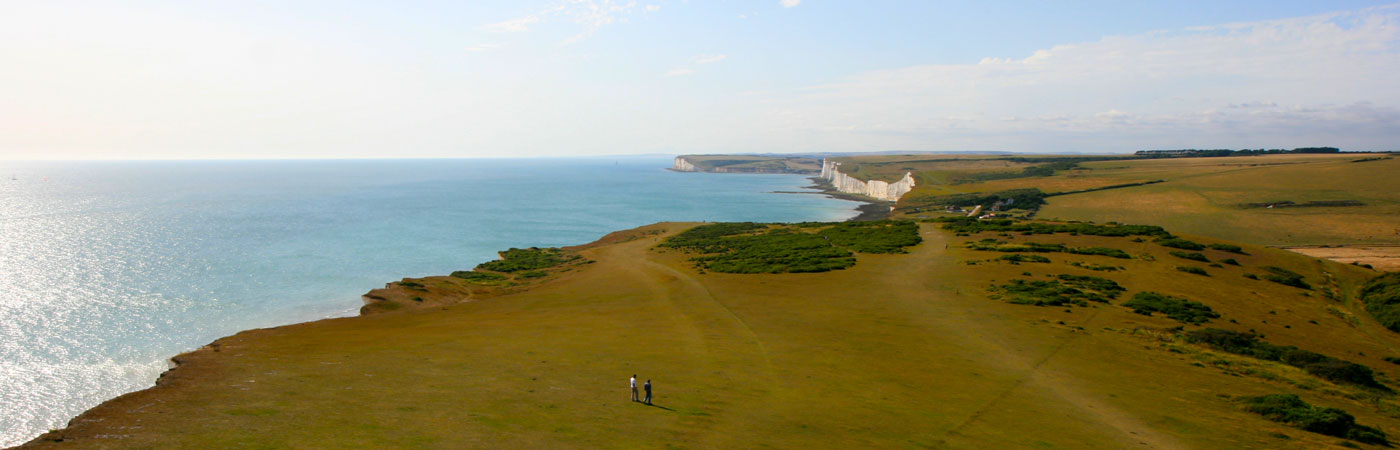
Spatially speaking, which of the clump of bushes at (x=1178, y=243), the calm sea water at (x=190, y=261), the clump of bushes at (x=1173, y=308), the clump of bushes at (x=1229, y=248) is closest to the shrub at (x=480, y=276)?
the calm sea water at (x=190, y=261)

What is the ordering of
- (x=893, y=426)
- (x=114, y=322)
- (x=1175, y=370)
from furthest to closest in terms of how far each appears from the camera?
(x=114, y=322), (x=1175, y=370), (x=893, y=426)

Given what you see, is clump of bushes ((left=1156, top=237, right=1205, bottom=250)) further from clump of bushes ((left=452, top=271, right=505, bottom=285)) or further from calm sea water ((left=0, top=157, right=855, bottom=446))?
calm sea water ((left=0, top=157, right=855, bottom=446))

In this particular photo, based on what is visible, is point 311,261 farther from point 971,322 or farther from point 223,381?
point 971,322

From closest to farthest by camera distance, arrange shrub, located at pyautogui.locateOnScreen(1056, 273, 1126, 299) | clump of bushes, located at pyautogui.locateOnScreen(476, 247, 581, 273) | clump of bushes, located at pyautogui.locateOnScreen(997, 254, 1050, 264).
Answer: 1. shrub, located at pyautogui.locateOnScreen(1056, 273, 1126, 299)
2. clump of bushes, located at pyautogui.locateOnScreen(997, 254, 1050, 264)
3. clump of bushes, located at pyautogui.locateOnScreen(476, 247, 581, 273)

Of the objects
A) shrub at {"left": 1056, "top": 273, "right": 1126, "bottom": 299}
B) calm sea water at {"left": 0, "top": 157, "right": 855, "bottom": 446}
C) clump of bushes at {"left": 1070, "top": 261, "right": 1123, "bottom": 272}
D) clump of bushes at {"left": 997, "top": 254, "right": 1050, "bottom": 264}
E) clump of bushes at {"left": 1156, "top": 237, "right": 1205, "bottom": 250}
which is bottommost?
calm sea water at {"left": 0, "top": 157, "right": 855, "bottom": 446}

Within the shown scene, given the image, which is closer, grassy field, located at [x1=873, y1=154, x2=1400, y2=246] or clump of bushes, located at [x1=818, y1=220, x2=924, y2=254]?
clump of bushes, located at [x1=818, y1=220, x2=924, y2=254]

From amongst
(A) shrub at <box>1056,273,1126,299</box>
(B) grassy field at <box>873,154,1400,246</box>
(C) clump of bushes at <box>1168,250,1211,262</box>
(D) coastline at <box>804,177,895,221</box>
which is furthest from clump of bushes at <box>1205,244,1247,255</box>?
(D) coastline at <box>804,177,895,221</box>

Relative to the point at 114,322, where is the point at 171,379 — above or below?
above

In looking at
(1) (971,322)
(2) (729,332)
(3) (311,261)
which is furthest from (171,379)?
(3) (311,261)

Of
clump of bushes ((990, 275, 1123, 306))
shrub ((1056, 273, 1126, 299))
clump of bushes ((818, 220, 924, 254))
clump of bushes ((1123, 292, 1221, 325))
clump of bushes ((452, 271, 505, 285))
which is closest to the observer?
clump of bushes ((1123, 292, 1221, 325))
